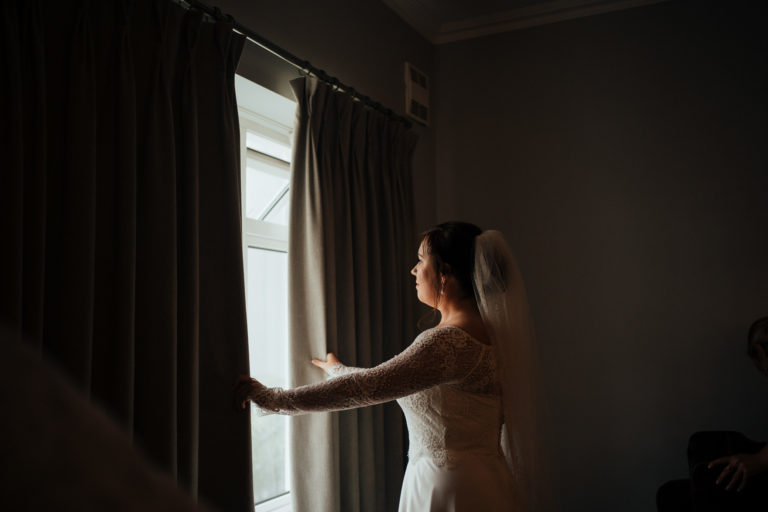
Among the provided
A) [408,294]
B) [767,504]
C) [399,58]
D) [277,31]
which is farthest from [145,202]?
[767,504]

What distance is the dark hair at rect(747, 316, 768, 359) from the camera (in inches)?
94.5

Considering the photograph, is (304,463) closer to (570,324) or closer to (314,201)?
(314,201)

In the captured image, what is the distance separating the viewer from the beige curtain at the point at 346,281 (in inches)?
77.2

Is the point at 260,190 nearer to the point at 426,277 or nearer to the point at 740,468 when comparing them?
the point at 426,277

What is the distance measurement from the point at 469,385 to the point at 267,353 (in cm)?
96

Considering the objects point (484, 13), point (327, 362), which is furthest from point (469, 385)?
point (484, 13)

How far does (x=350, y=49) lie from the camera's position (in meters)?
2.46

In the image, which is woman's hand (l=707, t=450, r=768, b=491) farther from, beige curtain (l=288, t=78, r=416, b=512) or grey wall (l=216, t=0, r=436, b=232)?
grey wall (l=216, t=0, r=436, b=232)

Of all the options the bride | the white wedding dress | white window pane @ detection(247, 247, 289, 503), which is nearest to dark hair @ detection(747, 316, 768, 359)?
the bride

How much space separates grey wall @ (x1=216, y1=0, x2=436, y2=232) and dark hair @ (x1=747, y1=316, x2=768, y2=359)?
1555 mm

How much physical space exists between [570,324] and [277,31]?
6.59 ft

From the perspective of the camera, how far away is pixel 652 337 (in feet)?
9.06

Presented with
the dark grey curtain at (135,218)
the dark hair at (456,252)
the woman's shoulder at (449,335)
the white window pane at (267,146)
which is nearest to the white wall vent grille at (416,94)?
the white window pane at (267,146)

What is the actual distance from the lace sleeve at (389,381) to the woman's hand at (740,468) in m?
1.03
